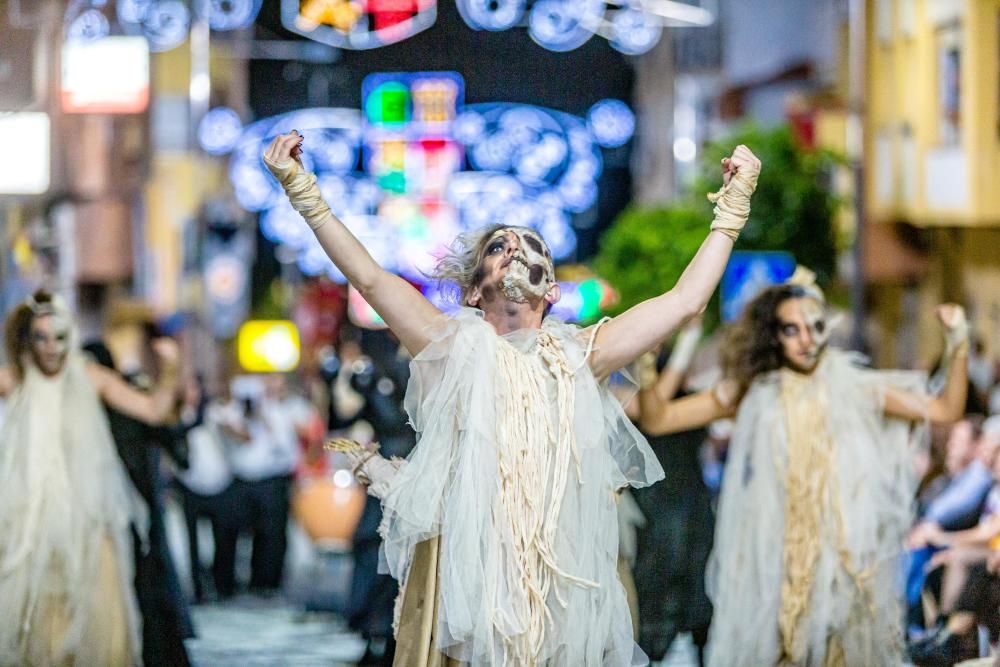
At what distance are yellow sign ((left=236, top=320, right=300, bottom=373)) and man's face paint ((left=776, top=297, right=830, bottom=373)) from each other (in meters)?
18.0

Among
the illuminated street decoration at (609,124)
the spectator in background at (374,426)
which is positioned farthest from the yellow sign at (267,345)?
the spectator in background at (374,426)

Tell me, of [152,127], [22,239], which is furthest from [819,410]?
[152,127]

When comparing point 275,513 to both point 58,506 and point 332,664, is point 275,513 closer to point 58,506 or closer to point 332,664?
point 332,664

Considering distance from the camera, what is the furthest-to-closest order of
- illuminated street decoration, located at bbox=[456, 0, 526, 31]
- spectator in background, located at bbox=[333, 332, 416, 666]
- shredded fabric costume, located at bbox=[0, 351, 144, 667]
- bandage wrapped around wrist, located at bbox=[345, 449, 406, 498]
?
illuminated street decoration, located at bbox=[456, 0, 526, 31]
spectator in background, located at bbox=[333, 332, 416, 666]
shredded fabric costume, located at bbox=[0, 351, 144, 667]
bandage wrapped around wrist, located at bbox=[345, 449, 406, 498]

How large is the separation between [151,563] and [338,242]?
15.6ft

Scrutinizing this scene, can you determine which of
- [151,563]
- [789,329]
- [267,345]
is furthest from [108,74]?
[789,329]

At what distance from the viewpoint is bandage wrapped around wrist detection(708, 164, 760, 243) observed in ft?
20.8

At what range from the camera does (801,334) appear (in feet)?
29.1

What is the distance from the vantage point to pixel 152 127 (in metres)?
24.6

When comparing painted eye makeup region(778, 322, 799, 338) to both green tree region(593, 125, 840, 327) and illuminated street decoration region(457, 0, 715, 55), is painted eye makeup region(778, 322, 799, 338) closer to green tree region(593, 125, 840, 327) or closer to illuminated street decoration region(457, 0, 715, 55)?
illuminated street decoration region(457, 0, 715, 55)

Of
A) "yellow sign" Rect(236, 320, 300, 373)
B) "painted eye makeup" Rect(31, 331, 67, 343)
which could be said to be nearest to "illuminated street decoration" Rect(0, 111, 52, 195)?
"painted eye makeup" Rect(31, 331, 67, 343)

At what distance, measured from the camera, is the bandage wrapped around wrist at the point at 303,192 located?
19.8 ft

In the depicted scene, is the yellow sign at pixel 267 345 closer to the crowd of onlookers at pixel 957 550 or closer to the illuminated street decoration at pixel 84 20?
the illuminated street decoration at pixel 84 20

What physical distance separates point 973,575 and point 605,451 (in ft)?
13.6
